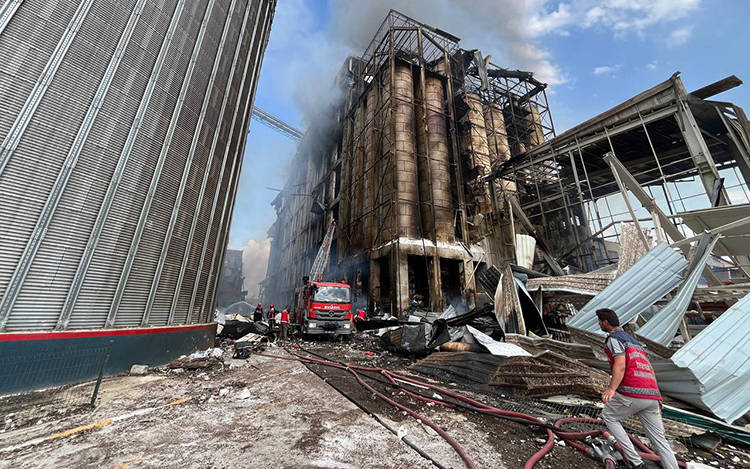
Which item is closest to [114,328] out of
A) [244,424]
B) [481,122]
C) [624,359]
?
[244,424]

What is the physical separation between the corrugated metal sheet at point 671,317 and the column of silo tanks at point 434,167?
44.7 feet

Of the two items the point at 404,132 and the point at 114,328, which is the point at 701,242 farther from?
the point at 404,132

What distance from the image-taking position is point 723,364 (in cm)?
394

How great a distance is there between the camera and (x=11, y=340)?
469 centimetres

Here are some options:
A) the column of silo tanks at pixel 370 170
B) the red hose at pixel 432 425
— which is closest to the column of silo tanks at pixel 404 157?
the column of silo tanks at pixel 370 170

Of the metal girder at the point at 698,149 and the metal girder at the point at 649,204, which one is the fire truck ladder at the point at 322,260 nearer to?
the metal girder at the point at 649,204

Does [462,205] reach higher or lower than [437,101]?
lower

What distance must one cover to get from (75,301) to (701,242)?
12985mm

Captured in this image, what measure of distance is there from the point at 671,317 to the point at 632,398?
158 inches

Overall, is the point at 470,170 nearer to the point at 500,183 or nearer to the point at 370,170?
the point at 500,183

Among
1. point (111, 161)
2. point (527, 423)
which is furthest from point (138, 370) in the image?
point (527, 423)

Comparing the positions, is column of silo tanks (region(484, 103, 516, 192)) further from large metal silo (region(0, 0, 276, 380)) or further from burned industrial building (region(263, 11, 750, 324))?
large metal silo (region(0, 0, 276, 380))

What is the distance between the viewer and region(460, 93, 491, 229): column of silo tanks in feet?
69.4

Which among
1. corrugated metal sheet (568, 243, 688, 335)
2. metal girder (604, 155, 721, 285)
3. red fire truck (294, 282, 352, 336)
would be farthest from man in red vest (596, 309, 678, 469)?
red fire truck (294, 282, 352, 336)
